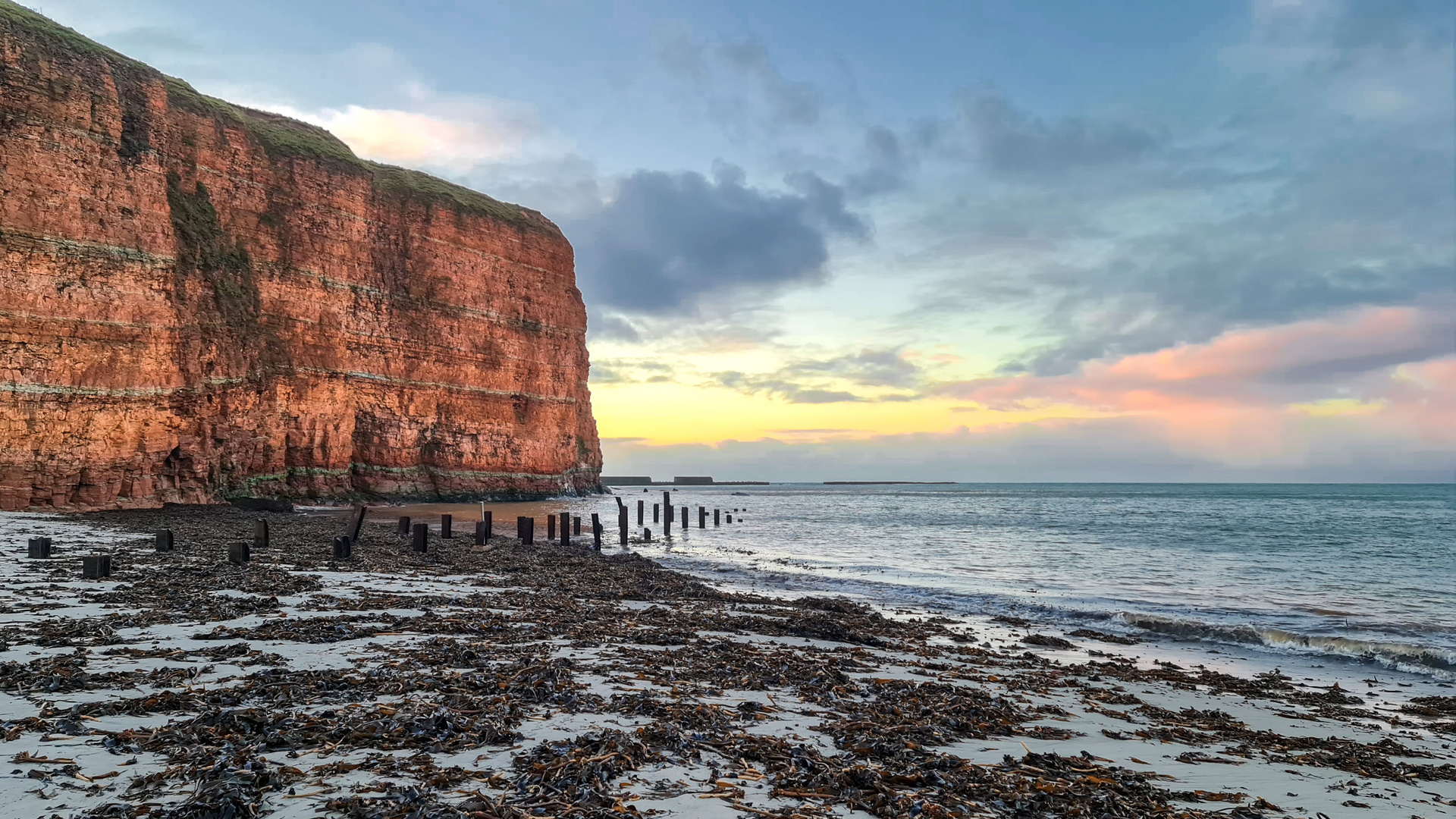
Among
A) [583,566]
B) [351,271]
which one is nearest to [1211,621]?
[583,566]

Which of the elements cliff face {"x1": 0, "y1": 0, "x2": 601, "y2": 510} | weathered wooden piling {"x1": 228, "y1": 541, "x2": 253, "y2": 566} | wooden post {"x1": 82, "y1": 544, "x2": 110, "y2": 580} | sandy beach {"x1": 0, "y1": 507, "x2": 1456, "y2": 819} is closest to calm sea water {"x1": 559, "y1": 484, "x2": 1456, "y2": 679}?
sandy beach {"x1": 0, "y1": 507, "x2": 1456, "y2": 819}

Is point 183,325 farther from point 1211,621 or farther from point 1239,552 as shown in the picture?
point 1239,552

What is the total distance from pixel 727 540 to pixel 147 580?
22902 millimetres

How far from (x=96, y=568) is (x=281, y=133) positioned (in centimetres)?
4089

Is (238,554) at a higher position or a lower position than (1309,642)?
higher

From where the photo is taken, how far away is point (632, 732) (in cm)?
440

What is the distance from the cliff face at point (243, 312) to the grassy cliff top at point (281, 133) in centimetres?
15

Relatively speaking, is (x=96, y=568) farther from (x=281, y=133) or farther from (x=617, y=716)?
(x=281, y=133)

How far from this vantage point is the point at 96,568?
980 cm

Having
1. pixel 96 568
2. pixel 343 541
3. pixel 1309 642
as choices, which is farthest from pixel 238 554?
pixel 1309 642

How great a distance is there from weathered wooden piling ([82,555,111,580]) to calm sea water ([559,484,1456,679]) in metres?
11.5

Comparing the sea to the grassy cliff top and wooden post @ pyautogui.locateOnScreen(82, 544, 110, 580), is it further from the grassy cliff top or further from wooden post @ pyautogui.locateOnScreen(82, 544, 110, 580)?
the grassy cliff top

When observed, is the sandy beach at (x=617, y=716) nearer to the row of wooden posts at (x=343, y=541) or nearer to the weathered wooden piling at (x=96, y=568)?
the weathered wooden piling at (x=96, y=568)

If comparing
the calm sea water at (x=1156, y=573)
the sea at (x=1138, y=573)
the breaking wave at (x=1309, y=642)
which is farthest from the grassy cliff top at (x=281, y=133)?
the breaking wave at (x=1309, y=642)
